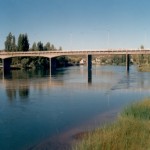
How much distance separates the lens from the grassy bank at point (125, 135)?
13.8 meters

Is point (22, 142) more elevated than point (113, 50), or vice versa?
point (113, 50)

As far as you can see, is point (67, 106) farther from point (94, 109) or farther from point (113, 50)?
point (113, 50)

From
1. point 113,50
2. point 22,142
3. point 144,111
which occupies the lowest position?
point 22,142

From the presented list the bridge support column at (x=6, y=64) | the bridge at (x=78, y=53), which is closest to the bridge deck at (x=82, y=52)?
the bridge at (x=78, y=53)

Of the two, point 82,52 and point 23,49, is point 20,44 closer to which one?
point 23,49

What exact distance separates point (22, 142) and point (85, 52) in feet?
326

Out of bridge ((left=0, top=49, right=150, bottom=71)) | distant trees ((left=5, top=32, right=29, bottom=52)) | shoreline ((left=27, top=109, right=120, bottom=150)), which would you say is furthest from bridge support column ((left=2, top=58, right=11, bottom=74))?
shoreline ((left=27, top=109, right=120, bottom=150))

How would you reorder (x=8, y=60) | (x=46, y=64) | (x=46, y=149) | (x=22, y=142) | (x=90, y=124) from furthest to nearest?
(x=46, y=64) → (x=8, y=60) → (x=90, y=124) → (x=22, y=142) → (x=46, y=149)

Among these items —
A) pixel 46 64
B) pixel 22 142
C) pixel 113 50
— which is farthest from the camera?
pixel 46 64

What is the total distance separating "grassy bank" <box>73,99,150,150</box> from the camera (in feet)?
45.4

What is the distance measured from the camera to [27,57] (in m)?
131

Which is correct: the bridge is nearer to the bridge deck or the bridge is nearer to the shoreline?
the bridge deck

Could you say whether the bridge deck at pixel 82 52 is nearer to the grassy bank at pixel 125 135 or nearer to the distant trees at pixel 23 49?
the distant trees at pixel 23 49

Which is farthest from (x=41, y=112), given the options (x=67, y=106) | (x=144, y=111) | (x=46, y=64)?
(x=46, y=64)
